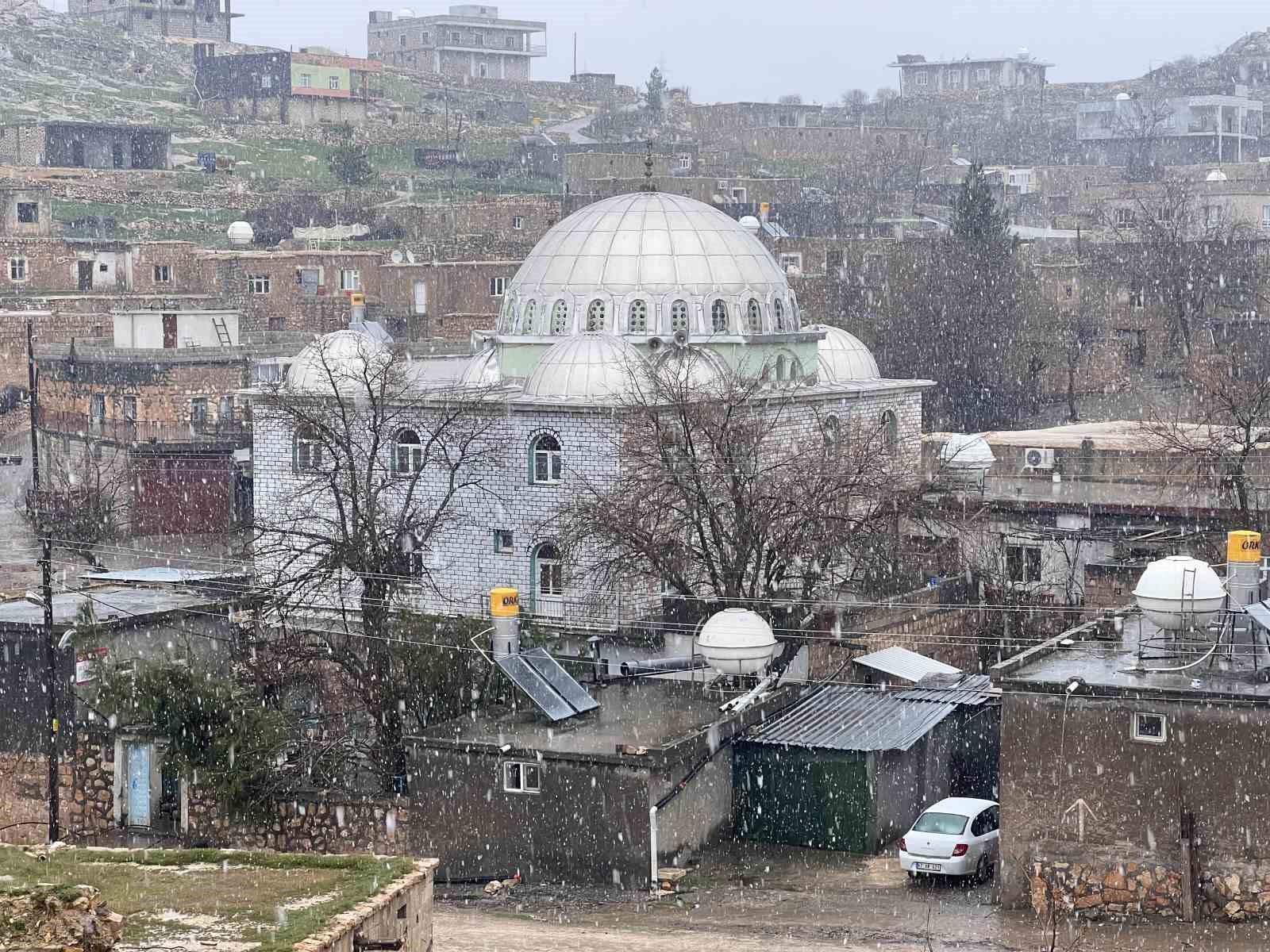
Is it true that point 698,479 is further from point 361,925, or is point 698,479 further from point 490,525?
point 361,925

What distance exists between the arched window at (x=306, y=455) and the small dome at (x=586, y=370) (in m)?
3.68

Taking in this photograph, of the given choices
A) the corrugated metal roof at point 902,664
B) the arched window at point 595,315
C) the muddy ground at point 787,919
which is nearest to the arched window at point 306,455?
the arched window at point 595,315

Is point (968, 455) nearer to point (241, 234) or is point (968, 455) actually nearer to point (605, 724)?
point (605, 724)

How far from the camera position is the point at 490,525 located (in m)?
33.0

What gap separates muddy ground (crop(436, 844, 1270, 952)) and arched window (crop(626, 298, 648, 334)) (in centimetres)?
1449

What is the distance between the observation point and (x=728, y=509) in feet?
92.2

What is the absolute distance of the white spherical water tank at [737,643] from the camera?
2366 cm

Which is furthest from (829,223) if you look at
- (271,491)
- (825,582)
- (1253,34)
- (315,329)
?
(1253,34)

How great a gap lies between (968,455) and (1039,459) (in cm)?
193

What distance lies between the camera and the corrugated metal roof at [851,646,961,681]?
2650 cm

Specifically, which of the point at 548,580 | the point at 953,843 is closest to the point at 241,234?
the point at 548,580

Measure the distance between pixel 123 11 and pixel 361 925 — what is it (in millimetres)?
101985

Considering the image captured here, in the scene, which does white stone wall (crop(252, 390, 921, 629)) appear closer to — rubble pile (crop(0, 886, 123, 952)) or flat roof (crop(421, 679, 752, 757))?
flat roof (crop(421, 679, 752, 757))

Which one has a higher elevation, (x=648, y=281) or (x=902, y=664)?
(x=648, y=281)
